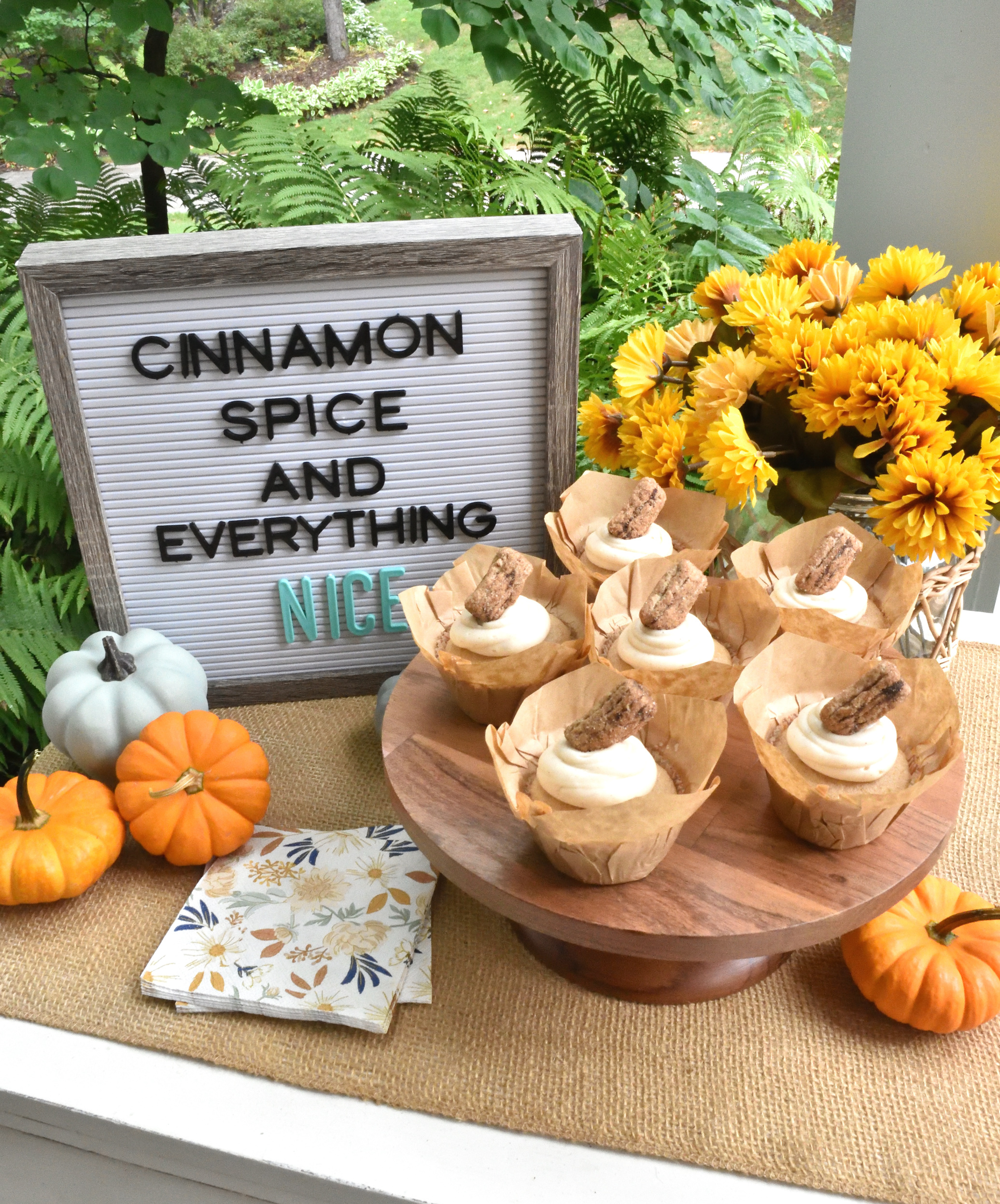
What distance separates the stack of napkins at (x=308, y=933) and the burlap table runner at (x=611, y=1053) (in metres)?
0.02

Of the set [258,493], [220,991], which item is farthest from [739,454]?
[220,991]

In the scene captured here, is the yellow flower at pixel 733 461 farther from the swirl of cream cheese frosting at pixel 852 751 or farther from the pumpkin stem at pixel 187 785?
the pumpkin stem at pixel 187 785

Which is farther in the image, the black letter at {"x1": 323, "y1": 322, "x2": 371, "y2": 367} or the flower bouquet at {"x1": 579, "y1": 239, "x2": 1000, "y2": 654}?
the black letter at {"x1": 323, "y1": 322, "x2": 371, "y2": 367}

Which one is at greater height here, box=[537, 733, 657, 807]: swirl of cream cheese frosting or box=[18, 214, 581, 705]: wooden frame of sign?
box=[18, 214, 581, 705]: wooden frame of sign

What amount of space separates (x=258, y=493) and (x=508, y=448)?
287mm

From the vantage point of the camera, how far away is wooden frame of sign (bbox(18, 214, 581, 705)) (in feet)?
3.08

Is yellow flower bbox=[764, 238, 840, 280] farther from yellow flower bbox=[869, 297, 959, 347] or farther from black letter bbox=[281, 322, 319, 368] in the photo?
black letter bbox=[281, 322, 319, 368]

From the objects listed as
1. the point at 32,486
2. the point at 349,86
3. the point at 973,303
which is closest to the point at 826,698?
the point at 973,303

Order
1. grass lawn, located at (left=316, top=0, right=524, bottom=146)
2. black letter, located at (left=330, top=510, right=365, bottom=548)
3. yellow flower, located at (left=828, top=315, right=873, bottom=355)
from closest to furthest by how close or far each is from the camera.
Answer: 1. yellow flower, located at (left=828, top=315, right=873, bottom=355)
2. black letter, located at (left=330, top=510, right=365, bottom=548)
3. grass lawn, located at (left=316, top=0, right=524, bottom=146)

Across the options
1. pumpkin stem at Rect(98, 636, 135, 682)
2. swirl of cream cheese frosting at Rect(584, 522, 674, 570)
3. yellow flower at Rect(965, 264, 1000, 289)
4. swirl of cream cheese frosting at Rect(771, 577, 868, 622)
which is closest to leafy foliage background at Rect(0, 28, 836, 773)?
pumpkin stem at Rect(98, 636, 135, 682)

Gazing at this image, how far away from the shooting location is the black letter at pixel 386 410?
3.38ft

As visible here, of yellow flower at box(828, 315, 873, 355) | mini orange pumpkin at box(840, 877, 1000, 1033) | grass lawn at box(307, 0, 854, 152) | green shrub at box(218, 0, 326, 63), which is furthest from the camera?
green shrub at box(218, 0, 326, 63)

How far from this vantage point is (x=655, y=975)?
81 centimetres

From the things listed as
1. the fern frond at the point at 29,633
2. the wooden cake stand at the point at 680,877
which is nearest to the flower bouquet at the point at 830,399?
the wooden cake stand at the point at 680,877
